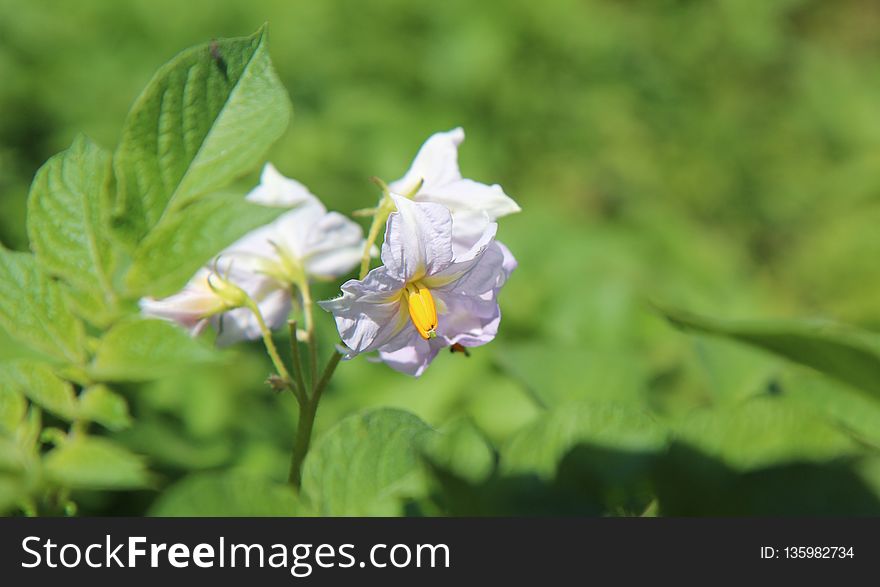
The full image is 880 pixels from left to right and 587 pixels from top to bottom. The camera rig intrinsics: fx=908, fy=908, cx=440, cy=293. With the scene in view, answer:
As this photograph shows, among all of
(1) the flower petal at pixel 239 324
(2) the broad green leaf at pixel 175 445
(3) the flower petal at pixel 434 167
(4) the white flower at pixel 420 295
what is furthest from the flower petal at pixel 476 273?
(2) the broad green leaf at pixel 175 445

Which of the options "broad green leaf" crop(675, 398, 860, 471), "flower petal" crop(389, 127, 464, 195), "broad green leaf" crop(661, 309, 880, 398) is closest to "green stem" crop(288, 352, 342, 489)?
"flower petal" crop(389, 127, 464, 195)

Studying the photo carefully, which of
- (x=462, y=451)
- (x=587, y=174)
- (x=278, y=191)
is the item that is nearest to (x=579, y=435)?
(x=462, y=451)

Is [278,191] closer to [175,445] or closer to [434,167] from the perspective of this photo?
[434,167]

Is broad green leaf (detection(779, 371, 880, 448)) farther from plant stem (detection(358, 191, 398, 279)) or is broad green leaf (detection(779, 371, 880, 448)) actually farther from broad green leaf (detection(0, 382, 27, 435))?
broad green leaf (detection(0, 382, 27, 435))

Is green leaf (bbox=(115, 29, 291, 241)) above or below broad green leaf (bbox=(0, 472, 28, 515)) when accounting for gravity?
above

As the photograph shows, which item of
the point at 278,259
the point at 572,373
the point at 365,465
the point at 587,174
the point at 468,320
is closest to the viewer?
the point at 365,465

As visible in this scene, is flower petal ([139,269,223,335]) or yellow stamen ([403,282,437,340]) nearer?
yellow stamen ([403,282,437,340])

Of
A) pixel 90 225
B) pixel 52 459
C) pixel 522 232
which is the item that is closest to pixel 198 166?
pixel 90 225

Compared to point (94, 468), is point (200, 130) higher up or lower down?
higher up
